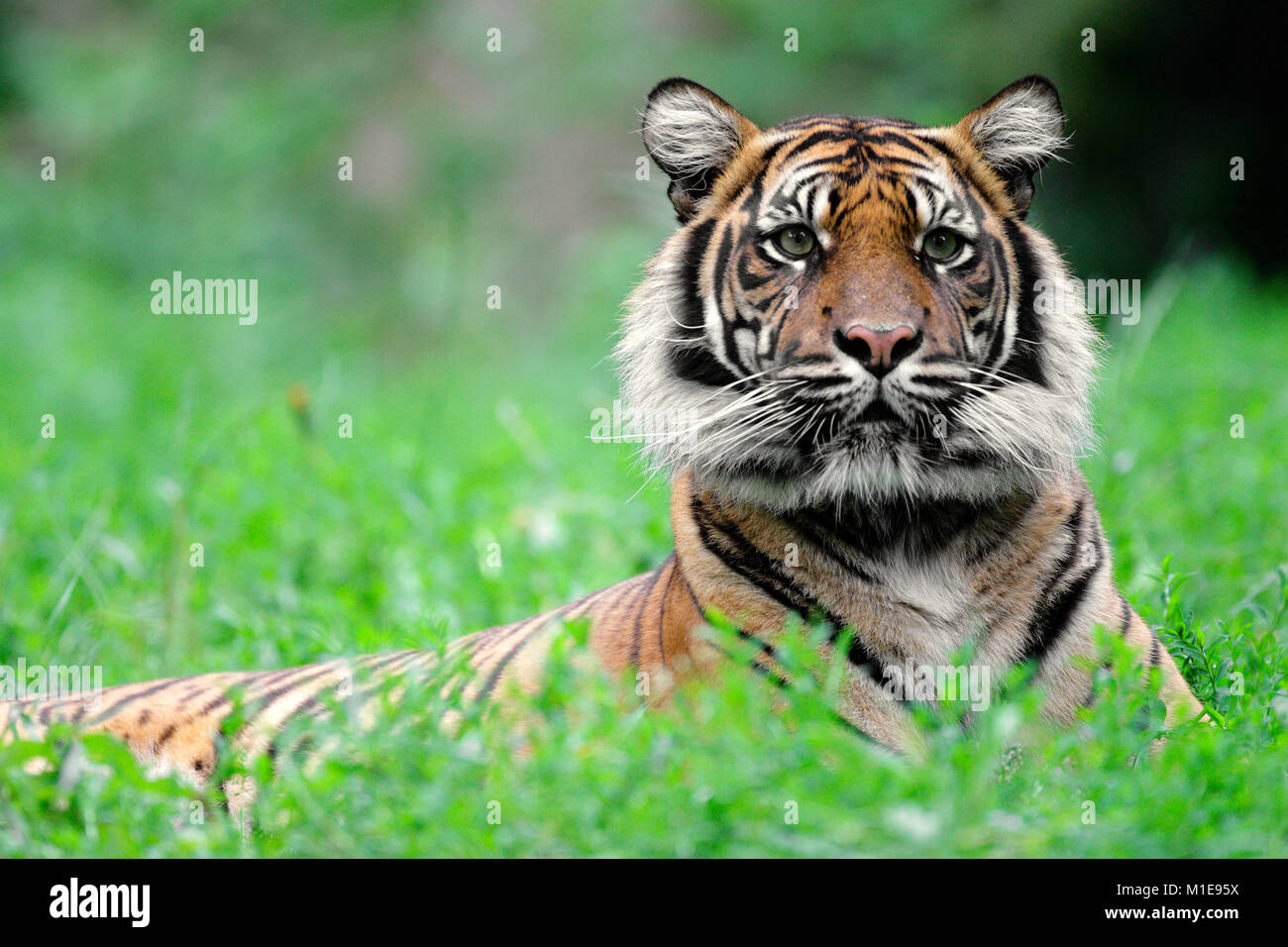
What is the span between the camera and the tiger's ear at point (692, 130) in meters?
3.12

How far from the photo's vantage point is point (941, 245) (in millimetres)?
2863

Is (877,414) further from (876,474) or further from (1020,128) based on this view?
(1020,128)

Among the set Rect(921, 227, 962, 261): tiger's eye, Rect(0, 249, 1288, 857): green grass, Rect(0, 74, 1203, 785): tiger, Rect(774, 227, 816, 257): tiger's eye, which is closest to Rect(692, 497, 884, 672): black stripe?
Rect(0, 74, 1203, 785): tiger

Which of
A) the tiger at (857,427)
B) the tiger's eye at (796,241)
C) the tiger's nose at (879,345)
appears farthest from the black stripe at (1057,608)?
the tiger's eye at (796,241)

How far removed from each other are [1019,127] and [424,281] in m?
7.92

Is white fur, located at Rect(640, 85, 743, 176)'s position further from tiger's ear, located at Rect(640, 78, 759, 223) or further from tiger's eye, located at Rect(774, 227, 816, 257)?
tiger's eye, located at Rect(774, 227, 816, 257)

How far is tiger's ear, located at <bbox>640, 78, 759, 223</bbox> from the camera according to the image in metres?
3.12

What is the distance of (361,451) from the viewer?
623 cm

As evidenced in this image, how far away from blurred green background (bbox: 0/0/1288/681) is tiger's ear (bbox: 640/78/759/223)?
2.71 feet

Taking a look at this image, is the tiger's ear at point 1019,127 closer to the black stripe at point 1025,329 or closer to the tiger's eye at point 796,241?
the black stripe at point 1025,329

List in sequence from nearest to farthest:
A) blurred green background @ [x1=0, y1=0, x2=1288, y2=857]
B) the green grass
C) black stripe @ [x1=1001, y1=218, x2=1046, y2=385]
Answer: the green grass → blurred green background @ [x1=0, y1=0, x2=1288, y2=857] → black stripe @ [x1=1001, y1=218, x2=1046, y2=385]
